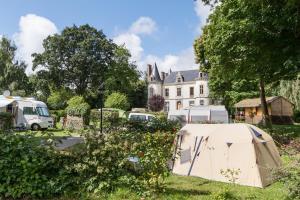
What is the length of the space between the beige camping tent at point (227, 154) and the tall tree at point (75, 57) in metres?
43.9

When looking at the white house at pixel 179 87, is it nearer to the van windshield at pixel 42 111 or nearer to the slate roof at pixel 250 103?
the slate roof at pixel 250 103

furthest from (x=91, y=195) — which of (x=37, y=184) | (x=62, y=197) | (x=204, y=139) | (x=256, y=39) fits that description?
(x=256, y=39)

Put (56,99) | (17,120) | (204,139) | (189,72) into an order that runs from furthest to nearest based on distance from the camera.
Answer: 1. (189,72)
2. (56,99)
3. (17,120)
4. (204,139)

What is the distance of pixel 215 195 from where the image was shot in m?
6.56

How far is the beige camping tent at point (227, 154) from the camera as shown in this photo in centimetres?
882

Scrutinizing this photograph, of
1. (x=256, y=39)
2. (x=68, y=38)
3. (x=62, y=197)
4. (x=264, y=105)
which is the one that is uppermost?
(x=68, y=38)

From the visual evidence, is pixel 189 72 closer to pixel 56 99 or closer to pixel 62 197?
pixel 56 99

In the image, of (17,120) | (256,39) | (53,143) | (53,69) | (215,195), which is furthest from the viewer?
(53,69)

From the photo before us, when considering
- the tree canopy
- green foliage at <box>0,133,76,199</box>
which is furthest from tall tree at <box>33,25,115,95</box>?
green foliage at <box>0,133,76,199</box>

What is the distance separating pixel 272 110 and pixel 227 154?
123 feet

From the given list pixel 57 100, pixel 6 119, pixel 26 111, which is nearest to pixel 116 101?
pixel 57 100

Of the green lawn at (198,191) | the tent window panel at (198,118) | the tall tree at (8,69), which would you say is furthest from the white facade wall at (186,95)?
the green lawn at (198,191)

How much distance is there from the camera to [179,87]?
67625 millimetres

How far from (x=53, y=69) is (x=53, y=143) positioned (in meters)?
47.9
